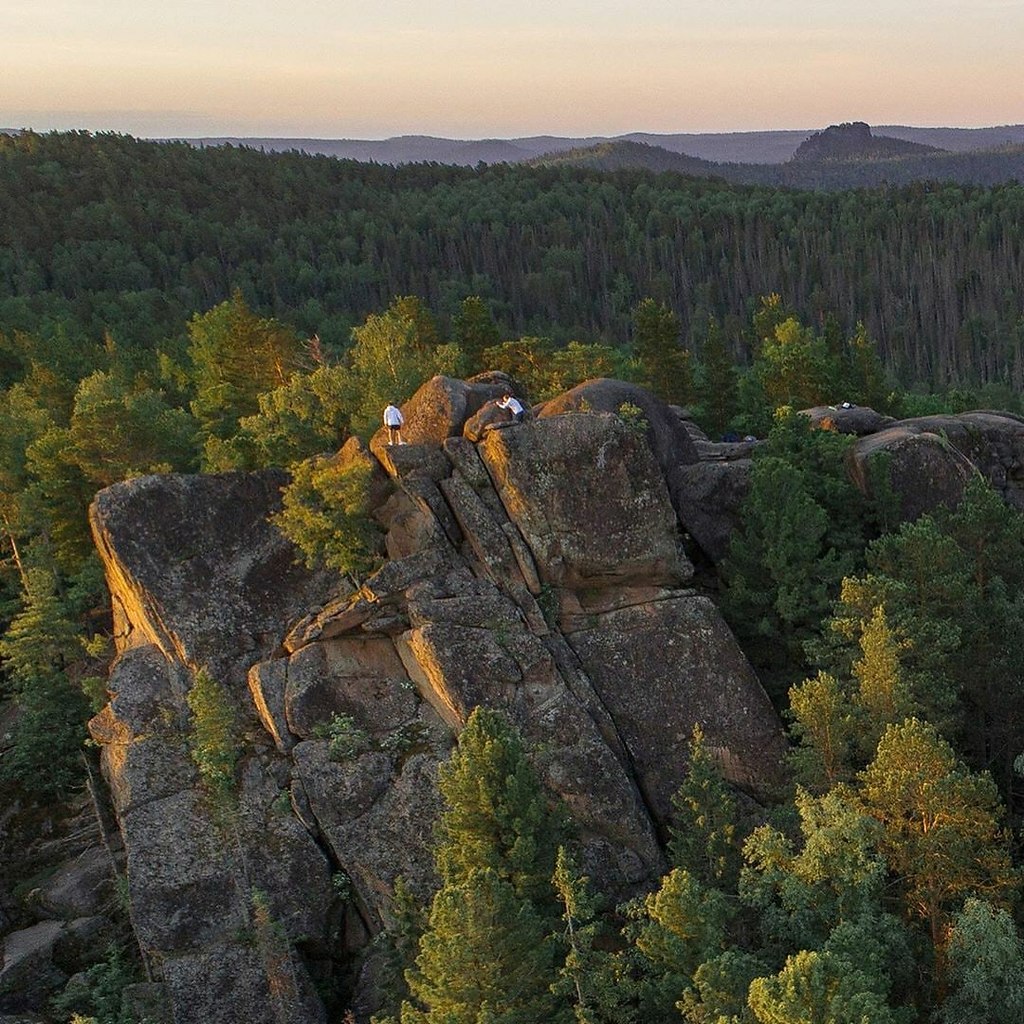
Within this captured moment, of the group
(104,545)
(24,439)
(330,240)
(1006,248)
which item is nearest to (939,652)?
(104,545)

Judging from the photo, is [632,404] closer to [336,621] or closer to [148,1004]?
[336,621]

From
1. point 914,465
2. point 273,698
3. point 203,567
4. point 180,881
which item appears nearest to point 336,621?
point 273,698

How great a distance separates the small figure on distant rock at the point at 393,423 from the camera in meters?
36.1

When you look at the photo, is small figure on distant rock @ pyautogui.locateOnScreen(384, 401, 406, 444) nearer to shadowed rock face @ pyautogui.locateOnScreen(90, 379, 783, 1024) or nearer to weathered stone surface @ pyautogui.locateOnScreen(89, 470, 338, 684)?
shadowed rock face @ pyautogui.locateOnScreen(90, 379, 783, 1024)

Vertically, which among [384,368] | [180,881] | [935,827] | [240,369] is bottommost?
[180,881]

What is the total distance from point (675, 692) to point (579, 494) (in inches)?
308

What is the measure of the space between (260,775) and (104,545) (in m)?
10.7

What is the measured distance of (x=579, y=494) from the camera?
35.1 metres

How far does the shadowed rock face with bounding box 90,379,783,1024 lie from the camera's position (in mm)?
31234

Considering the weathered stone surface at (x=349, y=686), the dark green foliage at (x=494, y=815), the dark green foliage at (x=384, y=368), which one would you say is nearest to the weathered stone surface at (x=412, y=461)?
the dark green foliage at (x=384, y=368)

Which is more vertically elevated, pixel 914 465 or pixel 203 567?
pixel 914 465

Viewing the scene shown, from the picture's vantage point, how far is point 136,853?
31.6 meters

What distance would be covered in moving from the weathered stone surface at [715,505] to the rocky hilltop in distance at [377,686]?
11.2 ft

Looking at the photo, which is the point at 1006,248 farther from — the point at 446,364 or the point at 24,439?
the point at 24,439
